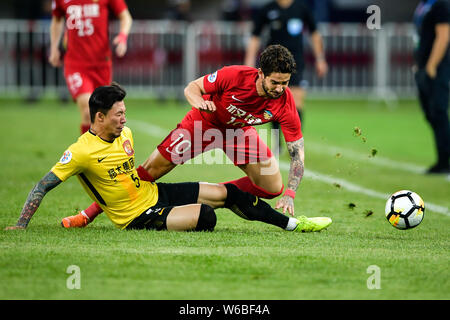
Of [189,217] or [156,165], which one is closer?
[189,217]

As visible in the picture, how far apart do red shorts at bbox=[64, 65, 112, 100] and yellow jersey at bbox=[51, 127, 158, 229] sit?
10.1ft

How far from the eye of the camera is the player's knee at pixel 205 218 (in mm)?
6918

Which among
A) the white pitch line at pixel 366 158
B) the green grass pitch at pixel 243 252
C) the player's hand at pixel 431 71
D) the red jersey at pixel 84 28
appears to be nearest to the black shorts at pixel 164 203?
the green grass pitch at pixel 243 252

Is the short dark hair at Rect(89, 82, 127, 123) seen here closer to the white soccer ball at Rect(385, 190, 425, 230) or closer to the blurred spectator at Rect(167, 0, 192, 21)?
the white soccer ball at Rect(385, 190, 425, 230)

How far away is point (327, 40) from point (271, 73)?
16848 mm

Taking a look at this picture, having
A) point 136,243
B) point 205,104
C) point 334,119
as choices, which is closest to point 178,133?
point 205,104

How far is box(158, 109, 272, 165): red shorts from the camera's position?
307 inches

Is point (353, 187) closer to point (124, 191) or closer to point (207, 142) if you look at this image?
point (207, 142)

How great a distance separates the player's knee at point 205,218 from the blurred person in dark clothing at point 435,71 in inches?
226

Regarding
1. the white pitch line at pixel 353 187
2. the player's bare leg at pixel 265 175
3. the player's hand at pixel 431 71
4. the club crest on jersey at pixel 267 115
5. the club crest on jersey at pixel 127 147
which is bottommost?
the white pitch line at pixel 353 187

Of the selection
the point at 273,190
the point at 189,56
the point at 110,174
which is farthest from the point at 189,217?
the point at 189,56

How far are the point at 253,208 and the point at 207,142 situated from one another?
3.25ft

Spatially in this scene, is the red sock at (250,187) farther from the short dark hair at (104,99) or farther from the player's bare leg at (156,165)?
the short dark hair at (104,99)

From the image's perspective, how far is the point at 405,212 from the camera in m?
7.24
